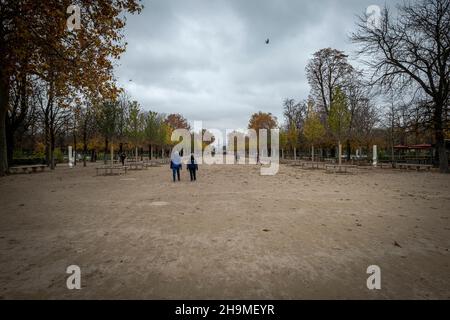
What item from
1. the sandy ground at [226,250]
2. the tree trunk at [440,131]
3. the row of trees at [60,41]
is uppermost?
the row of trees at [60,41]

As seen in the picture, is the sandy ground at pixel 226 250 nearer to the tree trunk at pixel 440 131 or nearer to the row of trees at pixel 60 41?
the row of trees at pixel 60 41

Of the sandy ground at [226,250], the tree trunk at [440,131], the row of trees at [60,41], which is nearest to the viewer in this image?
the sandy ground at [226,250]

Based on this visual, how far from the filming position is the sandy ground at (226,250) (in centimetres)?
312

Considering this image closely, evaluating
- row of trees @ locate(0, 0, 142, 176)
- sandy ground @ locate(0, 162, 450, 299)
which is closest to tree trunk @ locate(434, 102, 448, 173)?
sandy ground @ locate(0, 162, 450, 299)

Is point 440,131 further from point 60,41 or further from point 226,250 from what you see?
point 60,41

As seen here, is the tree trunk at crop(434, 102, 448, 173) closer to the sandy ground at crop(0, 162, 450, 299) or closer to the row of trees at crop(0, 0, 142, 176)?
the sandy ground at crop(0, 162, 450, 299)

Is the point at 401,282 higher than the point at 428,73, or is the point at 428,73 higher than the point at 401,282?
the point at 428,73

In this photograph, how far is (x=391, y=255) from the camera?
4.18m

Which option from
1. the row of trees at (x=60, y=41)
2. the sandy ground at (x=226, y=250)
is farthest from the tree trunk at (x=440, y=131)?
the row of trees at (x=60, y=41)

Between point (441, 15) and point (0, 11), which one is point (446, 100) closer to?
point (441, 15)

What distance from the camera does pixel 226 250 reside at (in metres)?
4.36

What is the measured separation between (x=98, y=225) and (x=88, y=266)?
2.37 m

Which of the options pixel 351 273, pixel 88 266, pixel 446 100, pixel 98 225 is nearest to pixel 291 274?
pixel 351 273

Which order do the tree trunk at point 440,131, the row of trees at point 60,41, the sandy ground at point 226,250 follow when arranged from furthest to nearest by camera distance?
the tree trunk at point 440,131 < the row of trees at point 60,41 < the sandy ground at point 226,250
